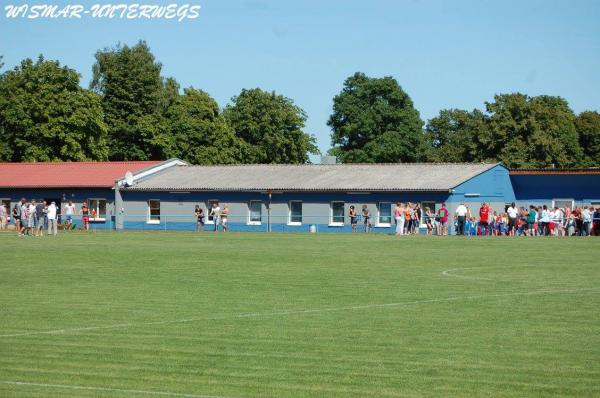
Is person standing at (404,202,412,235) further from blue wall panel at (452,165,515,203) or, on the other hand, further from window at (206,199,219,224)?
window at (206,199,219,224)

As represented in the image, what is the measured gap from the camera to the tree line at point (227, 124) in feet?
288

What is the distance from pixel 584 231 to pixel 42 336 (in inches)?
1853

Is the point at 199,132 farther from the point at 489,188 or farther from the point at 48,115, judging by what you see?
the point at 489,188

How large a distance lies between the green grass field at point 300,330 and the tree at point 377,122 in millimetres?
82373

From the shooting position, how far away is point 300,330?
1592 centimetres

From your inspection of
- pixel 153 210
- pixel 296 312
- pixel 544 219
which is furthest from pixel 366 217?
pixel 296 312

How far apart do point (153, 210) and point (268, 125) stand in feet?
109

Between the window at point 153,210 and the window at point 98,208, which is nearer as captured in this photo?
the window at point 153,210

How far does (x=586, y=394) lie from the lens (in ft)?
36.4

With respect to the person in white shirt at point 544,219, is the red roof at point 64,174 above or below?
above

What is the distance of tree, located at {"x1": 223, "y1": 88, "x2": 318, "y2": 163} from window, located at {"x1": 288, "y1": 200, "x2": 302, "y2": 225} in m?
34.3

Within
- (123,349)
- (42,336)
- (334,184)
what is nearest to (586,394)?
(123,349)

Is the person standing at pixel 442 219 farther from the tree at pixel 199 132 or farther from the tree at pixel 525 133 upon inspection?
the tree at pixel 525 133

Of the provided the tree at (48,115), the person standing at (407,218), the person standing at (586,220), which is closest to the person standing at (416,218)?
the person standing at (407,218)
